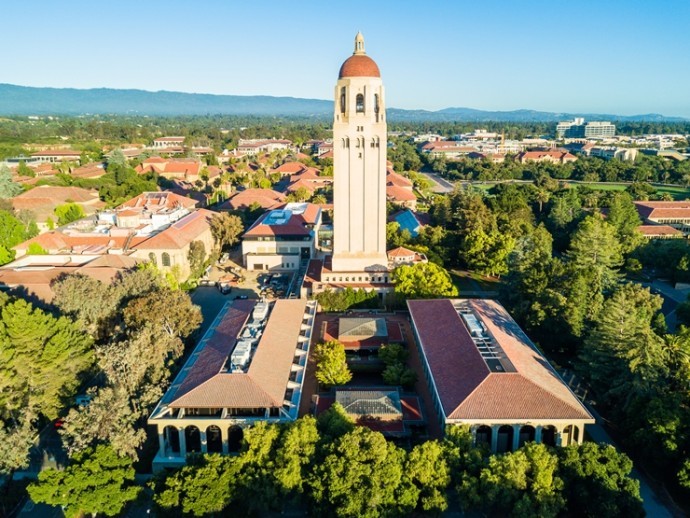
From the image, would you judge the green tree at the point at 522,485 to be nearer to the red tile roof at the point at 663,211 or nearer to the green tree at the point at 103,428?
the green tree at the point at 103,428

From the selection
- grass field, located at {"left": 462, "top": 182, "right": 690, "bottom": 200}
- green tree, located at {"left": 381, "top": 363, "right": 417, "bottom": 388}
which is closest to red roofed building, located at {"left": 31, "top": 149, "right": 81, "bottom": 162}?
grass field, located at {"left": 462, "top": 182, "right": 690, "bottom": 200}

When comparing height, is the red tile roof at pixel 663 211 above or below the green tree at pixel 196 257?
above

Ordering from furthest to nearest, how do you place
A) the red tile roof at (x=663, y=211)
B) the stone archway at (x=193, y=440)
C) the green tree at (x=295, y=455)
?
1. the red tile roof at (x=663, y=211)
2. the stone archway at (x=193, y=440)
3. the green tree at (x=295, y=455)

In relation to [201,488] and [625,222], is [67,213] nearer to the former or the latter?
[201,488]

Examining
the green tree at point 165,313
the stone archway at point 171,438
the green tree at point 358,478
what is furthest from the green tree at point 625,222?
the stone archway at point 171,438

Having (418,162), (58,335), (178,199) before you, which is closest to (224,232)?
(178,199)

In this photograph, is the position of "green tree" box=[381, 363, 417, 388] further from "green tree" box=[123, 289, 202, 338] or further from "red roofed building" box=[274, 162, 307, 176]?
"red roofed building" box=[274, 162, 307, 176]

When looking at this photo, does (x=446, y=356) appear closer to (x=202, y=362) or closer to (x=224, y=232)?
(x=202, y=362)
